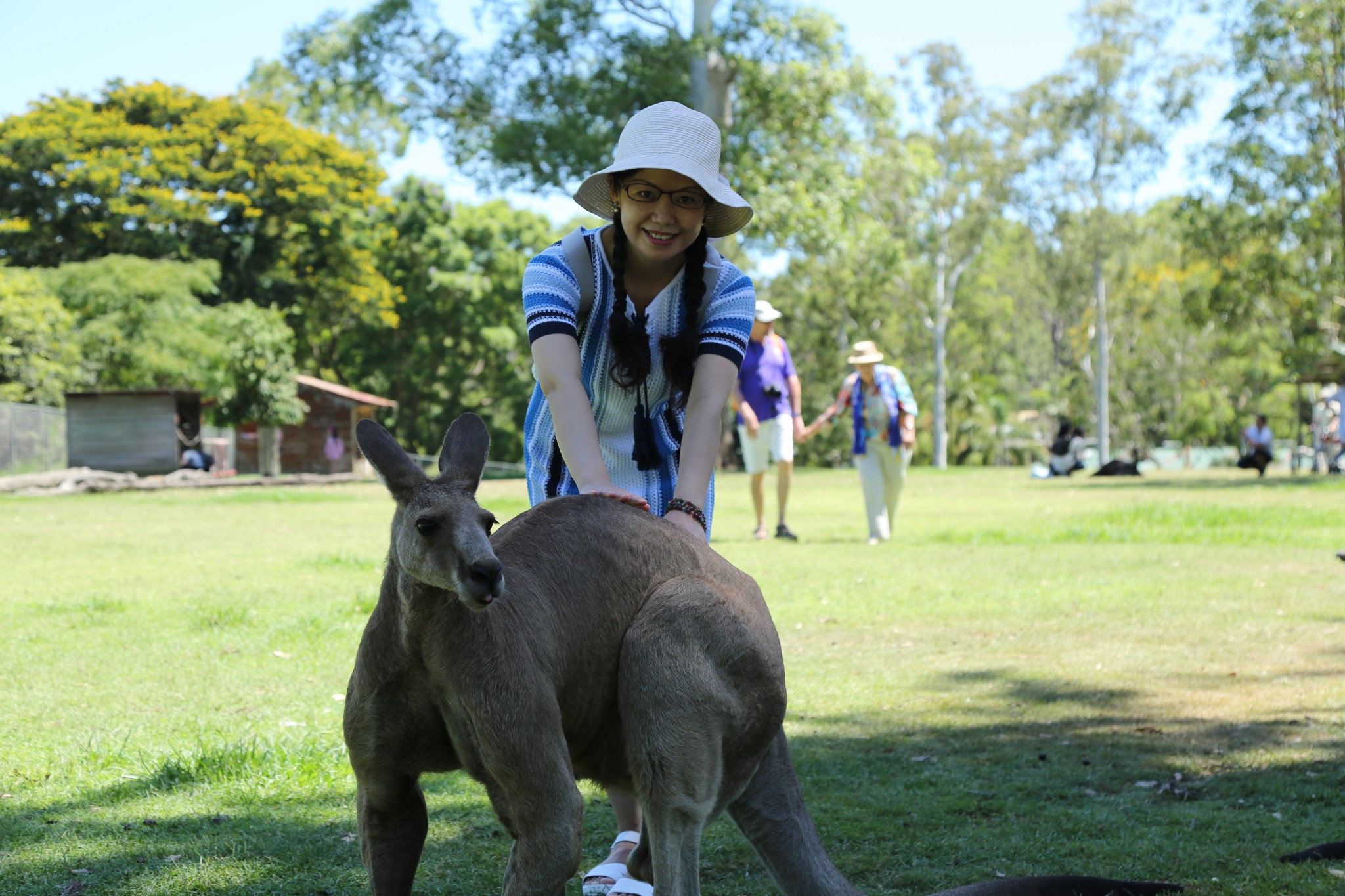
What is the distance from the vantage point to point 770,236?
28750mm

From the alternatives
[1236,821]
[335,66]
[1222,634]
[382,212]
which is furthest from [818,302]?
[1236,821]

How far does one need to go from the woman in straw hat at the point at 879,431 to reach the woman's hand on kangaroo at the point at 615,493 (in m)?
9.02

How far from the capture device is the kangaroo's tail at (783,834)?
2.83 metres

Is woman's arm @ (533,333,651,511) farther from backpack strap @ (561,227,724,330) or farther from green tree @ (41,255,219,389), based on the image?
green tree @ (41,255,219,389)

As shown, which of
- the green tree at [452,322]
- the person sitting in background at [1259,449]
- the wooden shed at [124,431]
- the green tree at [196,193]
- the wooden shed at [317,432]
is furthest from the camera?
the green tree at [452,322]

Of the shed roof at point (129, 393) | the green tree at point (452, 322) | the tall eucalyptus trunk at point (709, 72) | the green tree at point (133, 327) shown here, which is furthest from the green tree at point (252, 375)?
the tall eucalyptus trunk at point (709, 72)

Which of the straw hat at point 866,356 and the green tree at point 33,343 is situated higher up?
the green tree at point 33,343

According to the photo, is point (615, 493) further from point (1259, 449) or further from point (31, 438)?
point (1259, 449)

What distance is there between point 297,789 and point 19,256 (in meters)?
39.8

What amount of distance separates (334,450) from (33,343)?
31.8 feet

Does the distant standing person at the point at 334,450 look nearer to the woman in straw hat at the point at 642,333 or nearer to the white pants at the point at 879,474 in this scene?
the white pants at the point at 879,474

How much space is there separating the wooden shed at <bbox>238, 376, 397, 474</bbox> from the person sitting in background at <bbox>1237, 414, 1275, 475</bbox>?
25.3 metres

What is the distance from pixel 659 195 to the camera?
3215mm

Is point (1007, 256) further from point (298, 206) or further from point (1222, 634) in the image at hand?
point (1222, 634)
